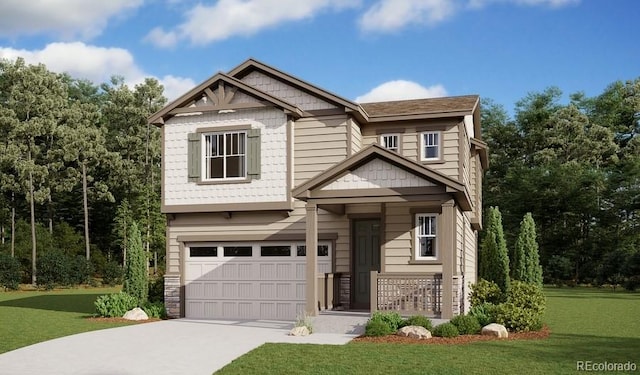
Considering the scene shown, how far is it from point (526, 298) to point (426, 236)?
10.4 ft

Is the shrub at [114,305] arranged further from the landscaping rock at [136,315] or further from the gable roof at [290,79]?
the gable roof at [290,79]

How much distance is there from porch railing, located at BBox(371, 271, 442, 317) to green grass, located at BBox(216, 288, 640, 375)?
290cm

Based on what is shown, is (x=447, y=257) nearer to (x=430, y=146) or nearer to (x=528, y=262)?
(x=430, y=146)

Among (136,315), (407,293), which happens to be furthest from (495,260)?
(136,315)

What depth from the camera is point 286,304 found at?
67.4ft

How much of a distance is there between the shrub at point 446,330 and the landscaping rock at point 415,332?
9.4 inches

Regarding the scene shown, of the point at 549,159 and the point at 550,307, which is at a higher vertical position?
the point at 549,159

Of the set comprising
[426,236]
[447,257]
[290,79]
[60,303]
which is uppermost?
[290,79]

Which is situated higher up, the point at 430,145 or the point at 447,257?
the point at 430,145

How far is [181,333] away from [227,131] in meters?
6.84

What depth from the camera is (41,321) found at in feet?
66.2

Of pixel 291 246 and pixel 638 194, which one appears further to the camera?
pixel 638 194

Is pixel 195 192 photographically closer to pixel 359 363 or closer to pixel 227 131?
pixel 227 131

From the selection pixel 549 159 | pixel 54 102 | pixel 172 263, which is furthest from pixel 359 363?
pixel 549 159
